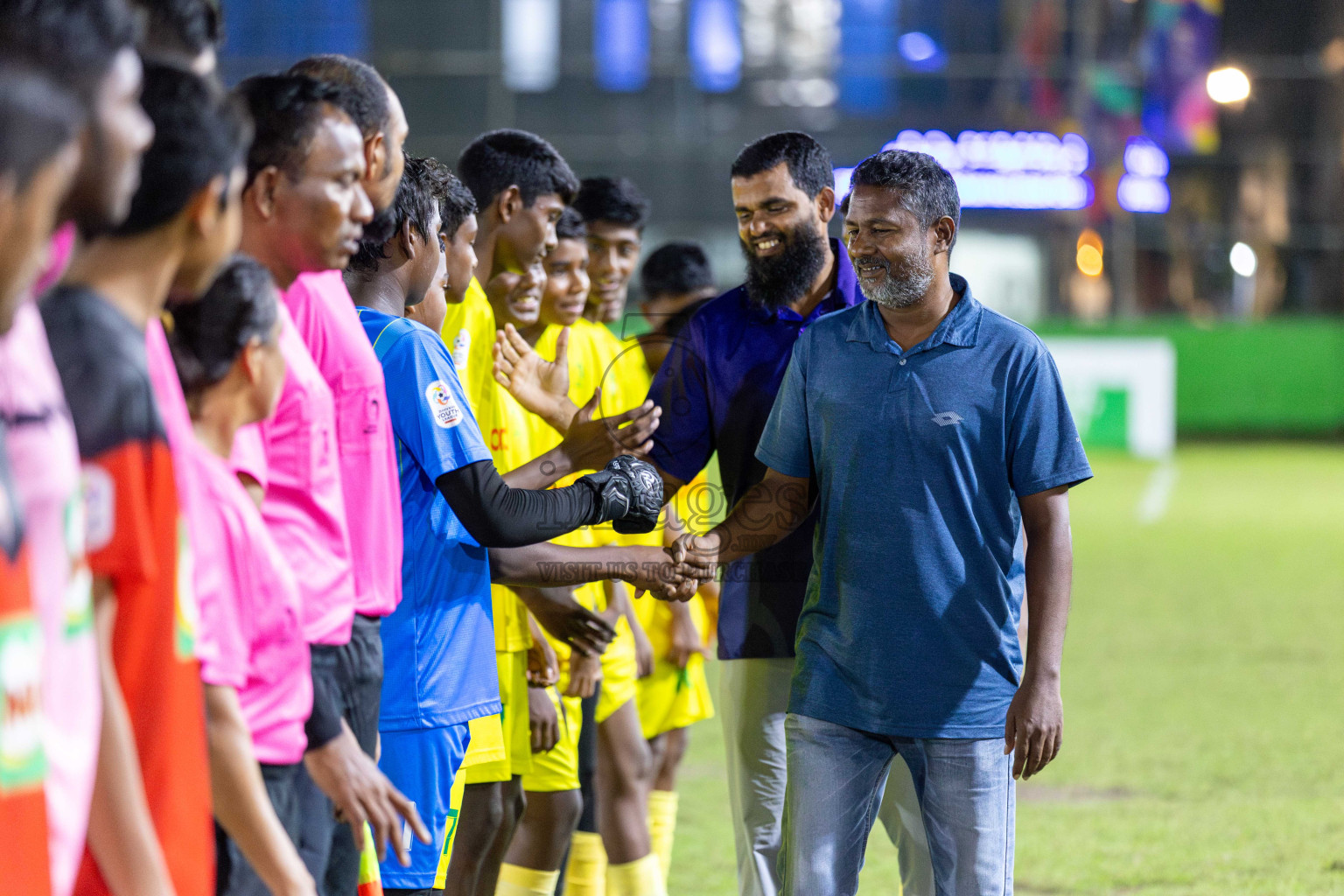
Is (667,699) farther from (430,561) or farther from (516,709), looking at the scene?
(430,561)

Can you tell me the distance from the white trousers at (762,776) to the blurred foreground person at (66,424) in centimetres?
271

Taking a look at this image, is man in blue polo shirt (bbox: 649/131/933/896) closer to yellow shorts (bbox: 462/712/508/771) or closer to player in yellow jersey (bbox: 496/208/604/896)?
player in yellow jersey (bbox: 496/208/604/896)

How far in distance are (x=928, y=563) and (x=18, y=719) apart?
225 cm

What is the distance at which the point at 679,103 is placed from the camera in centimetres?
3034

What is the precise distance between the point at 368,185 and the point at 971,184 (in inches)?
1085

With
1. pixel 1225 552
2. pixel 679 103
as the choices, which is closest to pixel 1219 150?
pixel 679 103

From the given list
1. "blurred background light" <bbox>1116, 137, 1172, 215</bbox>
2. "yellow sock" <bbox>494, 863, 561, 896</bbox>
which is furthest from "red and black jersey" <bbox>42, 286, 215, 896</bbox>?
"blurred background light" <bbox>1116, 137, 1172, 215</bbox>

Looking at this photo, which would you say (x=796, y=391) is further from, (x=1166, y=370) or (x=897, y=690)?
(x=1166, y=370)

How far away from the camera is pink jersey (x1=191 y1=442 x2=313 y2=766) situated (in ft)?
7.27

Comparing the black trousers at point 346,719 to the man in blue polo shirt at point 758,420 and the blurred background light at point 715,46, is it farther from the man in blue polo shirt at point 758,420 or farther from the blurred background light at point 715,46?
the blurred background light at point 715,46

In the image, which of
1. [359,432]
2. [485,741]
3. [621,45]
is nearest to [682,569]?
[485,741]

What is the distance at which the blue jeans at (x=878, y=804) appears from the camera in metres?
3.49

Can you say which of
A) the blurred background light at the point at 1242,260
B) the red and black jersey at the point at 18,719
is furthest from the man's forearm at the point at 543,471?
the blurred background light at the point at 1242,260

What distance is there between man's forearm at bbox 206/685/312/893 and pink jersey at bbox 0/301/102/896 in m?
0.25
